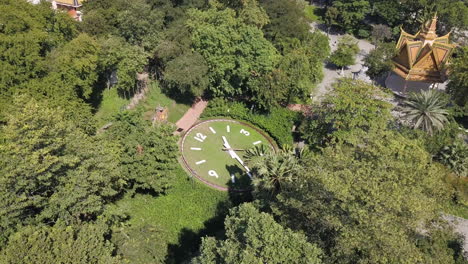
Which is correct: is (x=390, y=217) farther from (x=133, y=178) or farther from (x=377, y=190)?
(x=133, y=178)

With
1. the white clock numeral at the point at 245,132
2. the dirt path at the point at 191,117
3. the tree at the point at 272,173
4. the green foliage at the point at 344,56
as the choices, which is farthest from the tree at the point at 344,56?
the tree at the point at 272,173

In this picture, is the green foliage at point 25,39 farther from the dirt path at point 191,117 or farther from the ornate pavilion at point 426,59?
the ornate pavilion at point 426,59

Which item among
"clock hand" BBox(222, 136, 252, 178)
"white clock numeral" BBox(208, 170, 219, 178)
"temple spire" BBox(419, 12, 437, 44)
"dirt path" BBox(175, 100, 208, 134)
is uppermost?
"temple spire" BBox(419, 12, 437, 44)

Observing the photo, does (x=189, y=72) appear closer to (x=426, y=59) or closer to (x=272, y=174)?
(x=272, y=174)

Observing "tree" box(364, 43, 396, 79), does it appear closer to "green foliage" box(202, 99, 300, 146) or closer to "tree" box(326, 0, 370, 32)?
"tree" box(326, 0, 370, 32)

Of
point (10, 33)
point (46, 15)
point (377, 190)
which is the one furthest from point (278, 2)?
point (377, 190)

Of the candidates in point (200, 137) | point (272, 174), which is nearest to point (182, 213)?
point (272, 174)

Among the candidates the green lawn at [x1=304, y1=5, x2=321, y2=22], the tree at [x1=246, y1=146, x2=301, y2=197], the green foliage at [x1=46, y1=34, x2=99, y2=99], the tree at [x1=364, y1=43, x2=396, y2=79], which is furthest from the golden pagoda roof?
the green foliage at [x1=46, y1=34, x2=99, y2=99]
